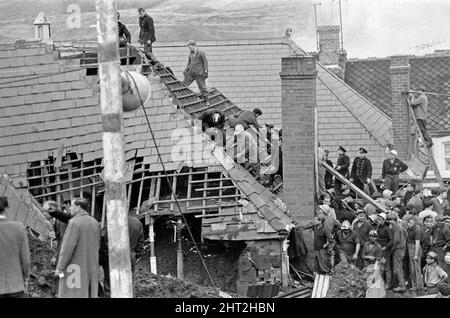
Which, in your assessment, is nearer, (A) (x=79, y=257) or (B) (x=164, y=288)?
(A) (x=79, y=257)

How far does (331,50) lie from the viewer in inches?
2024

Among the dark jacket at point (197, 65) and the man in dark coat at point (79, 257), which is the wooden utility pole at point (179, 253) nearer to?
the dark jacket at point (197, 65)

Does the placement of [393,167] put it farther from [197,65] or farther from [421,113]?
[197,65]

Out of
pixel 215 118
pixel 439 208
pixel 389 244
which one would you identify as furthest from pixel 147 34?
pixel 389 244

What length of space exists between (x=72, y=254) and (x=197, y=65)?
12.7 meters

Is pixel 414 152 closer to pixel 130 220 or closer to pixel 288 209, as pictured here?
→ pixel 288 209

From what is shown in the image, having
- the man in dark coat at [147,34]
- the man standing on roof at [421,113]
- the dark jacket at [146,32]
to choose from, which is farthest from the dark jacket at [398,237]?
the man standing on roof at [421,113]

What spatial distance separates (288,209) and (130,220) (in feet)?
24.6

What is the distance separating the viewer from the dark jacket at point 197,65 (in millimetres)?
27234

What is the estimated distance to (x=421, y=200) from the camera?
81.7 ft

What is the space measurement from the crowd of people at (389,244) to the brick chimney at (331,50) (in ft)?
91.7

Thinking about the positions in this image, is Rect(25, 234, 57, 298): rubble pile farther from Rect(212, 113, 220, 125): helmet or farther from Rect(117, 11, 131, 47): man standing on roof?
Rect(117, 11, 131, 47): man standing on roof

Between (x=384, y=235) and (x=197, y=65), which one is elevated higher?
(x=197, y=65)

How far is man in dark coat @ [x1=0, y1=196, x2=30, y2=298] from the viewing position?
557 inches
